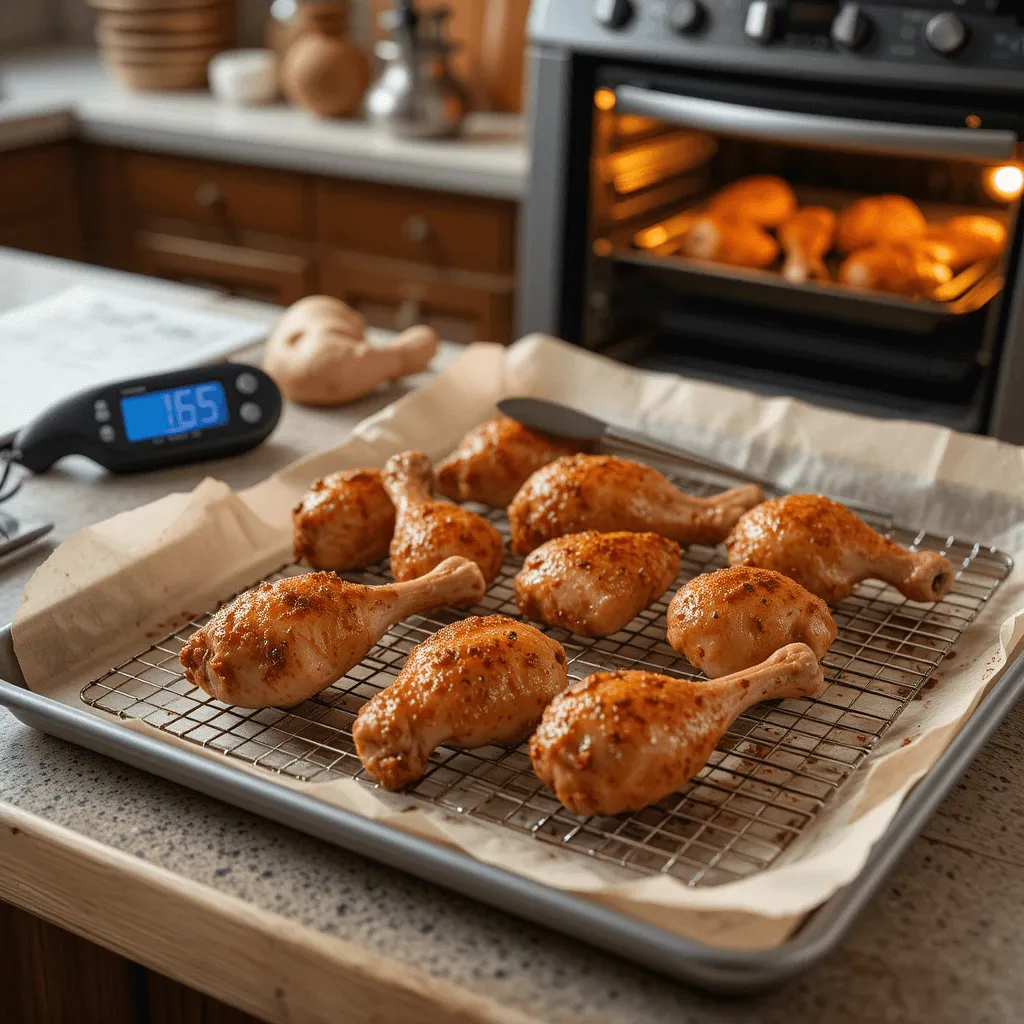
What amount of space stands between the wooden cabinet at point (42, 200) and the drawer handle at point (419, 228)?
0.95 meters

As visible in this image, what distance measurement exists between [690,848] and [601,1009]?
0.15m

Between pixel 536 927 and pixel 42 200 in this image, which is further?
pixel 42 200

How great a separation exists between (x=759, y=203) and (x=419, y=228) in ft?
2.65

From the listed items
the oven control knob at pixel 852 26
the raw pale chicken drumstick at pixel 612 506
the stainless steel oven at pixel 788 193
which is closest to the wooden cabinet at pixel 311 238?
the stainless steel oven at pixel 788 193

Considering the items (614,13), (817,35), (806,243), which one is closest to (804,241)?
(806,243)

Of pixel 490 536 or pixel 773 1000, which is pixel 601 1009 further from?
pixel 490 536

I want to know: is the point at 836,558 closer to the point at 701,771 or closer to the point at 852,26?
the point at 701,771

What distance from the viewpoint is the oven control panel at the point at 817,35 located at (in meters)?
1.88

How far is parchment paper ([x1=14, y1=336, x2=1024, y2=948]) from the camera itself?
2.48ft

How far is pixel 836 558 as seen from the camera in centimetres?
111

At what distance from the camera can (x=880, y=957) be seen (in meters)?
0.74

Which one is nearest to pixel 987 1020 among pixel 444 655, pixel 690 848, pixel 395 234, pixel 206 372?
pixel 690 848

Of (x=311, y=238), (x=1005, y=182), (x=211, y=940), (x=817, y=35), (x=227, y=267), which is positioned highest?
(x=817, y=35)

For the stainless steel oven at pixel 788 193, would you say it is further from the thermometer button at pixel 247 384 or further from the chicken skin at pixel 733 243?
the thermometer button at pixel 247 384
